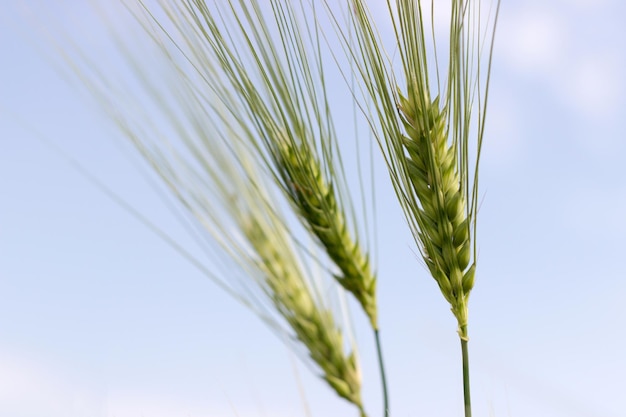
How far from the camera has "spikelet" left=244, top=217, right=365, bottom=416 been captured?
1.04 metres

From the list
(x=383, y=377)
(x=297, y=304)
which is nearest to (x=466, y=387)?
(x=383, y=377)

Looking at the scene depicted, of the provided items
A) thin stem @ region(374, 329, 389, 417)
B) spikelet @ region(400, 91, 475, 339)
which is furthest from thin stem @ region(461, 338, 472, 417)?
thin stem @ region(374, 329, 389, 417)

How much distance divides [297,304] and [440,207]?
43cm

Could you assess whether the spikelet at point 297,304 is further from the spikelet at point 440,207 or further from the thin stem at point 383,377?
the spikelet at point 440,207

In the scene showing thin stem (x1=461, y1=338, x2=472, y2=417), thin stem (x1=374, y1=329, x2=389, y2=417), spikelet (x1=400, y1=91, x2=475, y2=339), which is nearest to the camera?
thin stem (x1=374, y1=329, x2=389, y2=417)

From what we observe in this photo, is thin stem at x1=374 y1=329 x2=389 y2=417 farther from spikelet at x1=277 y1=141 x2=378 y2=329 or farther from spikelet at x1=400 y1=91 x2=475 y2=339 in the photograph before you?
spikelet at x1=400 y1=91 x2=475 y2=339

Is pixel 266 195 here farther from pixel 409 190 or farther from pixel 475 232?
pixel 475 232

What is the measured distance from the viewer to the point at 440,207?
1354 mm

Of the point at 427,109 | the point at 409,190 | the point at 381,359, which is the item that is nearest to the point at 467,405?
the point at 381,359

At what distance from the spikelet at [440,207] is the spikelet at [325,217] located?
27 cm

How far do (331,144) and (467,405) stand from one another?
1.62ft

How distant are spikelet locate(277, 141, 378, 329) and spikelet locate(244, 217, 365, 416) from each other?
82 mm

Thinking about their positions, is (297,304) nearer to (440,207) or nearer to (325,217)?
(325,217)

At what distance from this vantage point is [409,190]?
1355 millimetres
